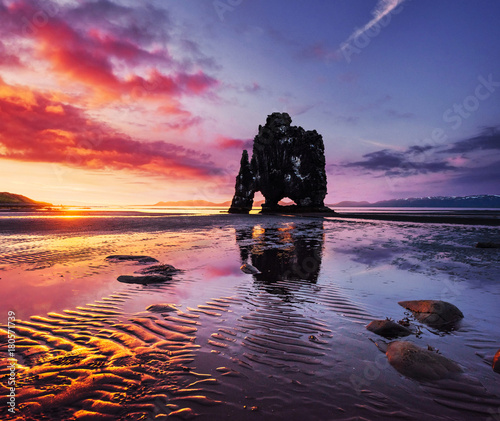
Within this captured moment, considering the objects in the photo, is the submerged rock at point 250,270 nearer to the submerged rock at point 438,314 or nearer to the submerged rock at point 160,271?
the submerged rock at point 160,271

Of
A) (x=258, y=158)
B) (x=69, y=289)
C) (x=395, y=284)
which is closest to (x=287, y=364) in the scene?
(x=395, y=284)

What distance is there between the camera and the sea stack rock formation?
277 ft

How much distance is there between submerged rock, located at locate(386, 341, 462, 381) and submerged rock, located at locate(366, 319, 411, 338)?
859mm

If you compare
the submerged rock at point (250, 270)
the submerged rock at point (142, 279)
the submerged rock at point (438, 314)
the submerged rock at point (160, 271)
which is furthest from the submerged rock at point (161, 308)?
the submerged rock at point (438, 314)

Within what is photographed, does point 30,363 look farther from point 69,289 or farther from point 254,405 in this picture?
point 69,289

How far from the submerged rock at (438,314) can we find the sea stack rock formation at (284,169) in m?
79.3

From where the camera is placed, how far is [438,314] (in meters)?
5.32

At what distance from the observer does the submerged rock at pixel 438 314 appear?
5160mm

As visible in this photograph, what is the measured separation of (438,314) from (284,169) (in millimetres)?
86124

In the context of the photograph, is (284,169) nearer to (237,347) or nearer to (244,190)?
(244,190)

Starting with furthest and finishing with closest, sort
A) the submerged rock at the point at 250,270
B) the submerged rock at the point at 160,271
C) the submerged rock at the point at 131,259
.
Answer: the submerged rock at the point at 131,259 < the submerged rock at the point at 250,270 < the submerged rock at the point at 160,271

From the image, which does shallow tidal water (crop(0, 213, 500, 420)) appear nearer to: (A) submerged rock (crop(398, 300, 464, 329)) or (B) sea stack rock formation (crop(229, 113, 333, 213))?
(A) submerged rock (crop(398, 300, 464, 329))

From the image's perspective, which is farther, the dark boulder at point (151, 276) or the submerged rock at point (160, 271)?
the submerged rock at point (160, 271)

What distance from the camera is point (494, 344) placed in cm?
432
